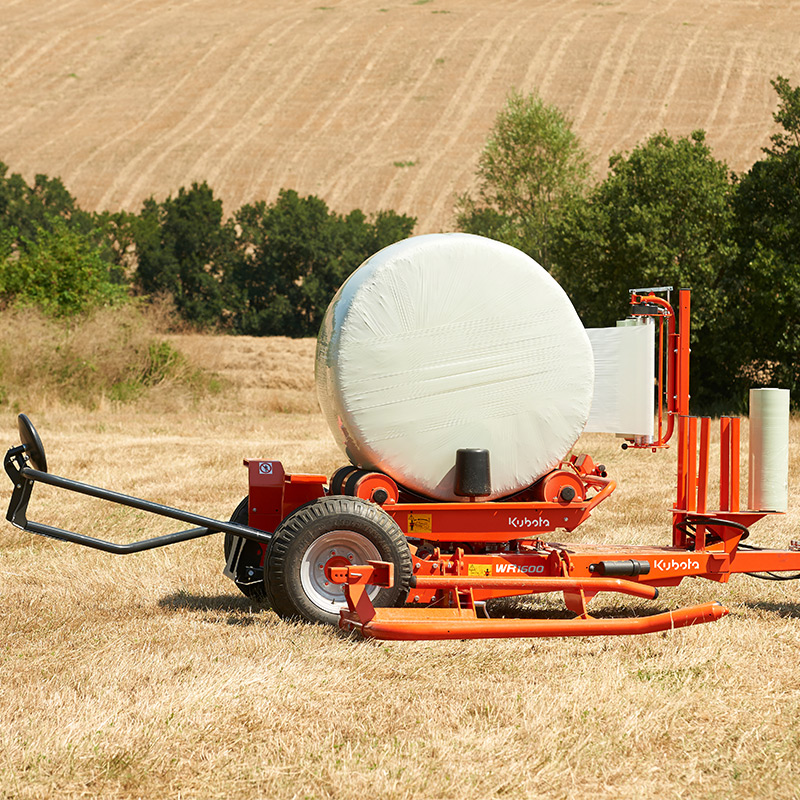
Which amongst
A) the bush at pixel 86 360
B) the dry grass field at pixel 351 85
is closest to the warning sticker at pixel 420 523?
the bush at pixel 86 360

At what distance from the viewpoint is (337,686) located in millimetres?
5070

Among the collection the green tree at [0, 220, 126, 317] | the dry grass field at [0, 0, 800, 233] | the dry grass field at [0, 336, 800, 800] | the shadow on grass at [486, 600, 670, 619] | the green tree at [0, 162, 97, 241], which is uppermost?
the dry grass field at [0, 0, 800, 233]

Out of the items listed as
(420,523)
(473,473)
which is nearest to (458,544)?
(420,523)

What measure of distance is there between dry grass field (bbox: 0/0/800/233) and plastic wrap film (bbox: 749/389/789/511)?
161 feet

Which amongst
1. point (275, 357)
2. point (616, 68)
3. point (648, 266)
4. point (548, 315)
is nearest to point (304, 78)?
point (616, 68)

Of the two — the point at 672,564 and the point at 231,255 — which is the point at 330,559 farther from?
the point at 231,255

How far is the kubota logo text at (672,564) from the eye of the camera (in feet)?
21.1

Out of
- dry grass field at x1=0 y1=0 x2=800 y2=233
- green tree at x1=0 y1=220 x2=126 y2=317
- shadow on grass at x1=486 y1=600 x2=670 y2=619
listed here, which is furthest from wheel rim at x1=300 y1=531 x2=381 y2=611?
dry grass field at x1=0 y1=0 x2=800 y2=233

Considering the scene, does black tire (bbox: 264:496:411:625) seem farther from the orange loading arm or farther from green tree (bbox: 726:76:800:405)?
green tree (bbox: 726:76:800:405)

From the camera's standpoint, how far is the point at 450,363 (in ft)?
20.8

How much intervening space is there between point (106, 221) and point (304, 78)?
106 feet

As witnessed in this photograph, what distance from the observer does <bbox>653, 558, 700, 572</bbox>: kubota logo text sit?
6418 mm

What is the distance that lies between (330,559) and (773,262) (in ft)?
57.5

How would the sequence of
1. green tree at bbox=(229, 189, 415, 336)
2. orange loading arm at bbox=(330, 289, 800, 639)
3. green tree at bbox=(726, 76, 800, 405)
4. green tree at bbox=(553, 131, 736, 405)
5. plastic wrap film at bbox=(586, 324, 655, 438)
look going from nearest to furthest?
orange loading arm at bbox=(330, 289, 800, 639)
plastic wrap film at bbox=(586, 324, 655, 438)
green tree at bbox=(726, 76, 800, 405)
green tree at bbox=(553, 131, 736, 405)
green tree at bbox=(229, 189, 415, 336)
